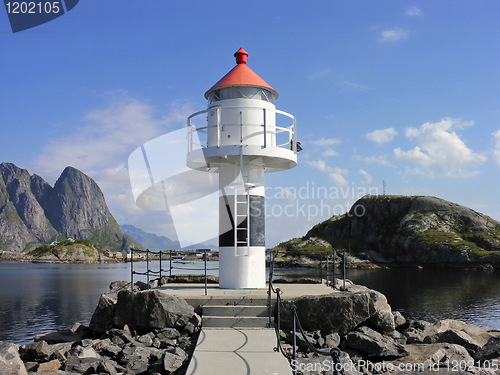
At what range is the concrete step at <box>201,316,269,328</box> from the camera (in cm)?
1393

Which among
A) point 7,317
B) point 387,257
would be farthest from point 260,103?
point 387,257

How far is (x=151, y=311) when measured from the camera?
14055 mm

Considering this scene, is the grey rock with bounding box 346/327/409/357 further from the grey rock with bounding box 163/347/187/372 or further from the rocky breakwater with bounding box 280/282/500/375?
the grey rock with bounding box 163/347/187/372

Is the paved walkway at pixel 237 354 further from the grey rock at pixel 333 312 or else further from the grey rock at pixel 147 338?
the grey rock at pixel 147 338

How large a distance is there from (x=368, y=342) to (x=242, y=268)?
5367 mm

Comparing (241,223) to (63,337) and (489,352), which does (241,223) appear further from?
(489,352)

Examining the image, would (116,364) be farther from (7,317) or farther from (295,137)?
(7,317)

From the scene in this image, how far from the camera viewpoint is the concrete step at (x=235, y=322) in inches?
548

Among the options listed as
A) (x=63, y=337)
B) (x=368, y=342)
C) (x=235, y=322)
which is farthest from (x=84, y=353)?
(x=368, y=342)

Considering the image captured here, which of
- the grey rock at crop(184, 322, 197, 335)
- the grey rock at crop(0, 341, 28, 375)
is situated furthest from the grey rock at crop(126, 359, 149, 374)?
the grey rock at crop(0, 341, 28, 375)

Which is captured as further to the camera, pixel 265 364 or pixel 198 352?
pixel 198 352

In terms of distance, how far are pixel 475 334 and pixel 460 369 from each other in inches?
215

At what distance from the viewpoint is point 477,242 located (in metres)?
102

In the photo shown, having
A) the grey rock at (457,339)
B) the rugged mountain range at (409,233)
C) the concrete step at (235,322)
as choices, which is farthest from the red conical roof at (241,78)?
the rugged mountain range at (409,233)
